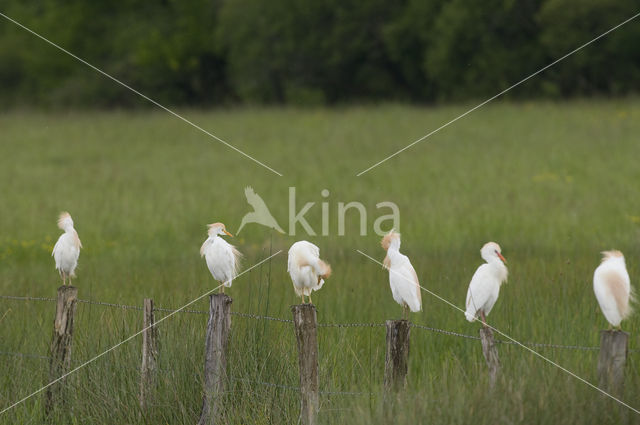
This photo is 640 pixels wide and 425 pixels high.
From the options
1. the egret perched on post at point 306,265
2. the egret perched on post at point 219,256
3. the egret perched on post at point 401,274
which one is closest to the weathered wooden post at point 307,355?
the egret perched on post at point 306,265

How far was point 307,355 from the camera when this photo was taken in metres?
5.55

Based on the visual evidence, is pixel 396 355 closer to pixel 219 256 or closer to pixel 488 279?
pixel 488 279

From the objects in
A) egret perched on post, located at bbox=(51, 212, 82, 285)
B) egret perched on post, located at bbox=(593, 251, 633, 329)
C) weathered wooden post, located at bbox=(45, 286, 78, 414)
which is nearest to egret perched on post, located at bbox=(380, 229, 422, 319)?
egret perched on post, located at bbox=(593, 251, 633, 329)

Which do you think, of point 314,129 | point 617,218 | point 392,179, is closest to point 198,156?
point 314,129

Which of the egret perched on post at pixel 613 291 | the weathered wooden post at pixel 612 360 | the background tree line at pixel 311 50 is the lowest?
the weathered wooden post at pixel 612 360

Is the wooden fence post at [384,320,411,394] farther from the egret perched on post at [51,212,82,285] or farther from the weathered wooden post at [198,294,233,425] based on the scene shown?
the egret perched on post at [51,212,82,285]

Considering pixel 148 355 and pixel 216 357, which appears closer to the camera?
pixel 216 357

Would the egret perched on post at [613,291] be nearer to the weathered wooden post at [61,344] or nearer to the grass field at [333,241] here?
the grass field at [333,241]

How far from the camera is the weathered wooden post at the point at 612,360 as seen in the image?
498cm

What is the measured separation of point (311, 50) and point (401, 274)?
3197cm

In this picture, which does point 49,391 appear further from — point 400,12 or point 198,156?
point 400,12

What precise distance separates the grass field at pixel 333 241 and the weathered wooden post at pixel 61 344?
12 centimetres

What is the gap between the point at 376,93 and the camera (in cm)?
3853

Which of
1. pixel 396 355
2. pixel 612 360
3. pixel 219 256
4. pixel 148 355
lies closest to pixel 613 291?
pixel 612 360
